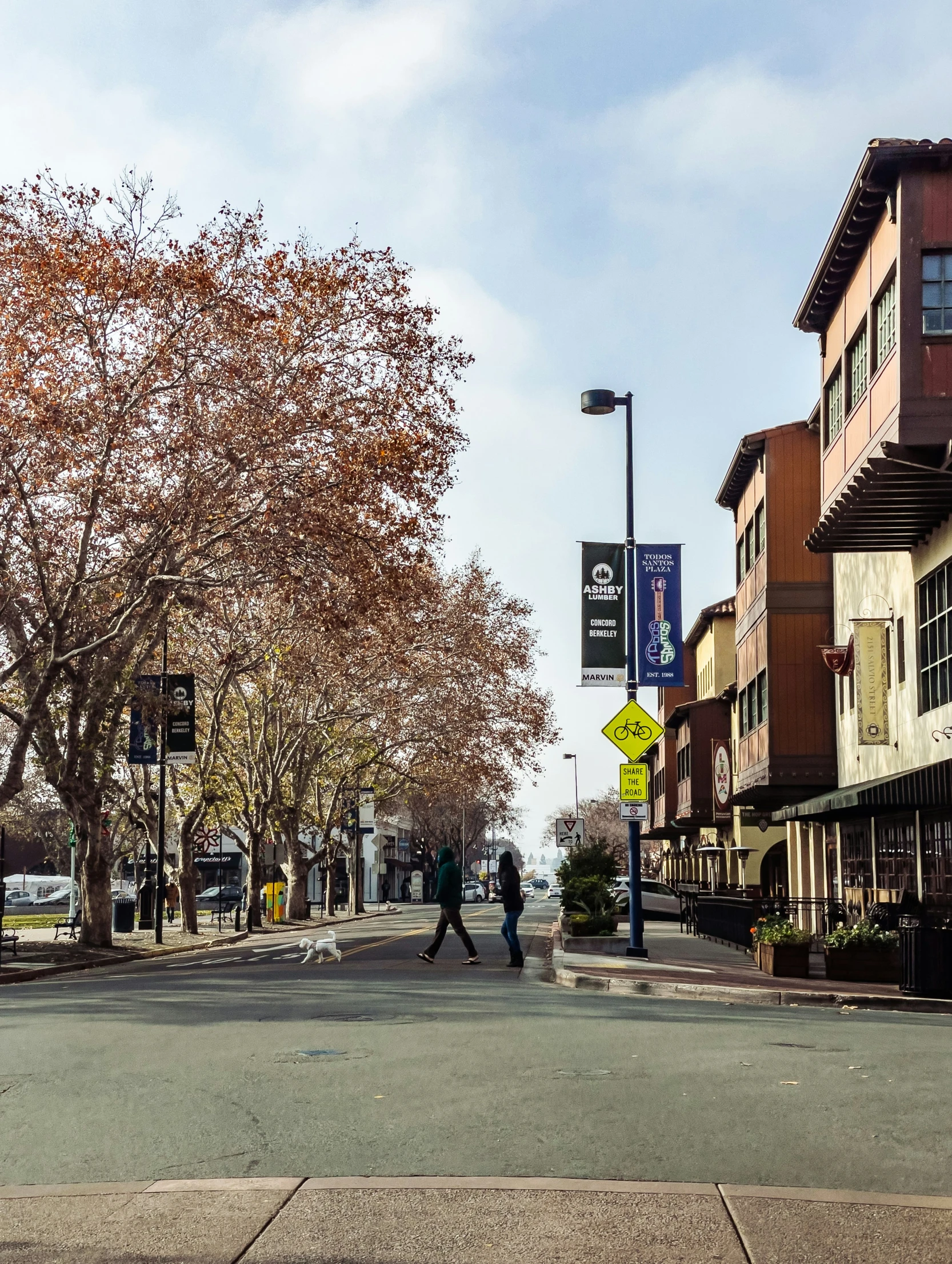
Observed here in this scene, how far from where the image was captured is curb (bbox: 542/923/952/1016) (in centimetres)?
1641

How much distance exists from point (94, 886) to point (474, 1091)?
74.3ft

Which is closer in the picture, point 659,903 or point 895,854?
point 895,854

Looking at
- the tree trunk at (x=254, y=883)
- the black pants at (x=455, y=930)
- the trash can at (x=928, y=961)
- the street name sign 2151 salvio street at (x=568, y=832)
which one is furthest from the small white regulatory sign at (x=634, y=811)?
the tree trunk at (x=254, y=883)

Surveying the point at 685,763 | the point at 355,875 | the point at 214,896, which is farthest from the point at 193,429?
the point at 214,896

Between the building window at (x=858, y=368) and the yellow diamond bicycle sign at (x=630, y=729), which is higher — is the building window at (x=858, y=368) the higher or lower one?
the higher one

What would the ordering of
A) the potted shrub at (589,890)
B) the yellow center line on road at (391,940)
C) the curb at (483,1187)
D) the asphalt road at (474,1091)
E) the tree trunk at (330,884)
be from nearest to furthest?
the curb at (483,1187), the asphalt road at (474,1091), the potted shrub at (589,890), the yellow center line on road at (391,940), the tree trunk at (330,884)

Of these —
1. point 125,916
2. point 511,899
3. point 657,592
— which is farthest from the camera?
point 125,916

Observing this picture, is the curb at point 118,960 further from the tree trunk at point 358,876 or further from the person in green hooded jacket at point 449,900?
the tree trunk at point 358,876

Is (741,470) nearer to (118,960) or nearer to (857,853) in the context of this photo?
(857,853)

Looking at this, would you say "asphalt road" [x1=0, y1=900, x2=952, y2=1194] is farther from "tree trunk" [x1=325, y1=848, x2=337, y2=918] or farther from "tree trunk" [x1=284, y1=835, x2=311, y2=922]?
"tree trunk" [x1=325, y1=848, x2=337, y2=918]

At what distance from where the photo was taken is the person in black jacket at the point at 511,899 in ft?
74.6

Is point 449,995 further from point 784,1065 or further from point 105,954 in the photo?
point 105,954

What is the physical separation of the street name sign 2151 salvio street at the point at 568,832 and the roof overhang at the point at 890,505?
19.0 m

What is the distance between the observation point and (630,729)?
923 inches
